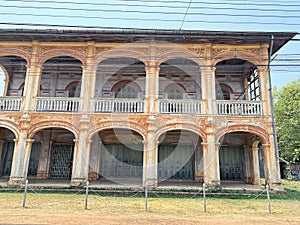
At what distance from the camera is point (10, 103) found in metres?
12.5

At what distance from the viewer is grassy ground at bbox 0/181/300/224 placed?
6660 millimetres

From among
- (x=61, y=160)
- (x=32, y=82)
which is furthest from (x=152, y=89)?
(x=61, y=160)

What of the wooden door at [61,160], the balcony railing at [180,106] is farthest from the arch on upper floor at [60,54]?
the wooden door at [61,160]

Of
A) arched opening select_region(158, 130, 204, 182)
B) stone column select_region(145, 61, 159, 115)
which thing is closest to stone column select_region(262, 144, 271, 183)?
arched opening select_region(158, 130, 204, 182)

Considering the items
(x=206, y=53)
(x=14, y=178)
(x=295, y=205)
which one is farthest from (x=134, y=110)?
(x=295, y=205)

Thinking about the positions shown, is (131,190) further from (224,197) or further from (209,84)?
(209,84)

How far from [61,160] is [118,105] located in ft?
17.5

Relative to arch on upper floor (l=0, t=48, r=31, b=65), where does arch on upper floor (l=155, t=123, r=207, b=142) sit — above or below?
below

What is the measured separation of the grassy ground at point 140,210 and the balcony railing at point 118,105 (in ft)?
13.4

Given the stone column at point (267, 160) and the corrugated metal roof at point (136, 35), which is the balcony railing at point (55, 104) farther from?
the stone column at point (267, 160)

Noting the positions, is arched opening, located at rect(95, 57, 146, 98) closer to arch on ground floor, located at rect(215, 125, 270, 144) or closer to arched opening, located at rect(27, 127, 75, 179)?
arched opening, located at rect(27, 127, 75, 179)

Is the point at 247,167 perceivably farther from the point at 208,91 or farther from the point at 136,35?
the point at 136,35

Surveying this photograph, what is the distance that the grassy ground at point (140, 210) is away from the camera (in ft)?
21.9

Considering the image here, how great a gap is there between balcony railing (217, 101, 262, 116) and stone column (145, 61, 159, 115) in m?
3.17
